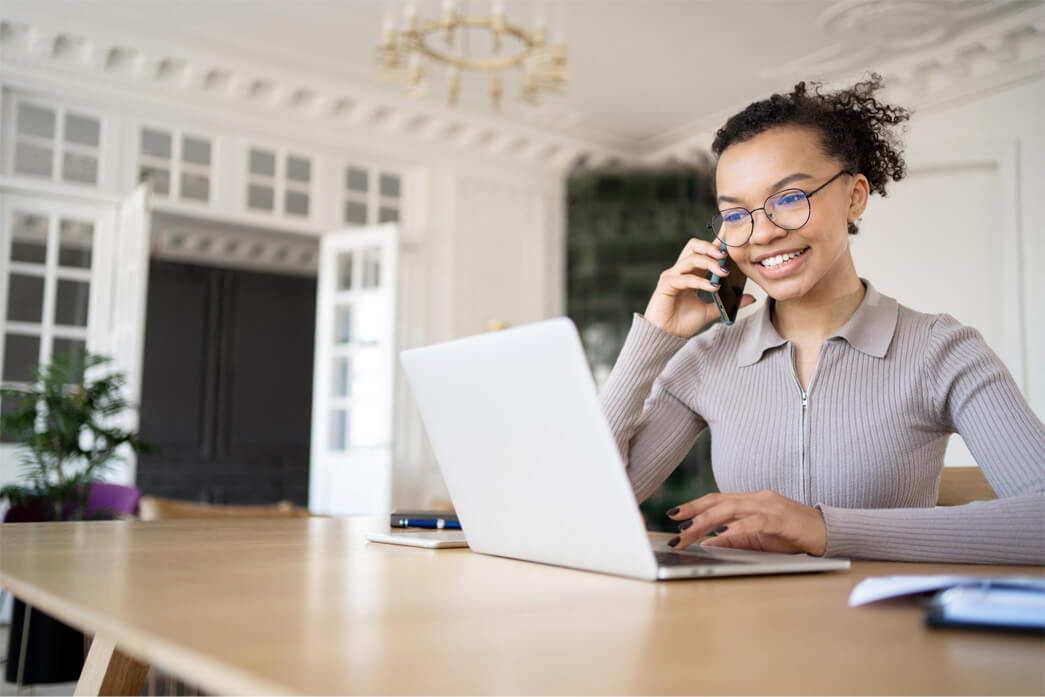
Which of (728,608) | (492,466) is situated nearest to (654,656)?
(728,608)

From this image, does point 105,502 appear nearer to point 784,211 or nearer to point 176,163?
point 176,163

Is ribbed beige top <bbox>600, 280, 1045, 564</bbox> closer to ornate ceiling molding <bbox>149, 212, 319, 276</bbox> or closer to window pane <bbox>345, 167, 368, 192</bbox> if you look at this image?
window pane <bbox>345, 167, 368, 192</bbox>

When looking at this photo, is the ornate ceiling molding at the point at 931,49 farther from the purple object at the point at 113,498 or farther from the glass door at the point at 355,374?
the purple object at the point at 113,498

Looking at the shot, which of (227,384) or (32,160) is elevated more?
(32,160)

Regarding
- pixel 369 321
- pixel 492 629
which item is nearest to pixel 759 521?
pixel 492 629

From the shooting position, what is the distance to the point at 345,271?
596 centimetres

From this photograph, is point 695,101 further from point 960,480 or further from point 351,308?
point 960,480

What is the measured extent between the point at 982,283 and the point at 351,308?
3.95 m

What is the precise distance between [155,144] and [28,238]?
91cm

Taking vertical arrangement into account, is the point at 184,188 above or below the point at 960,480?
above

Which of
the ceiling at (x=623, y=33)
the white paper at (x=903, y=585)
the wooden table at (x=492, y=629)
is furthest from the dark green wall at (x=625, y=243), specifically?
the white paper at (x=903, y=585)

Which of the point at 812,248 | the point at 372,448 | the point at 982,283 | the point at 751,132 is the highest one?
the point at 982,283

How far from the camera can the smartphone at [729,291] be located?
1491 millimetres

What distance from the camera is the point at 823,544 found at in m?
1.01
